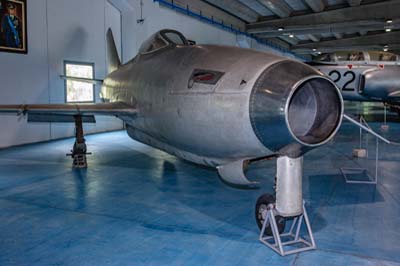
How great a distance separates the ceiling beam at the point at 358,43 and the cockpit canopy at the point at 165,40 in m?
22.4

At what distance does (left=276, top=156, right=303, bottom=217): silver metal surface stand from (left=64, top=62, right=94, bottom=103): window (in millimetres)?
9343

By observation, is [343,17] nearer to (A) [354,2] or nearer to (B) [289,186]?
(A) [354,2]

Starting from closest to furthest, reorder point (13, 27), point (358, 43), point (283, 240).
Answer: point (283, 240), point (13, 27), point (358, 43)

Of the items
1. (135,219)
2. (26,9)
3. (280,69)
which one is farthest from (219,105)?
(26,9)

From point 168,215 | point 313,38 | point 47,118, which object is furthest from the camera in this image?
point 313,38

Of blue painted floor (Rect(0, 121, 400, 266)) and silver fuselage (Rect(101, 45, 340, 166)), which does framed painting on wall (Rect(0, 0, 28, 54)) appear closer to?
blue painted floor (Rect(0, 121, 400, 266))

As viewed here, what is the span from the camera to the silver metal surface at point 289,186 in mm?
3301

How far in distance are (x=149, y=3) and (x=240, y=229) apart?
1121 cm

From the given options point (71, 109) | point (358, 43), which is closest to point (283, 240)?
point (71, 109)

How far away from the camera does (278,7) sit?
16344mm

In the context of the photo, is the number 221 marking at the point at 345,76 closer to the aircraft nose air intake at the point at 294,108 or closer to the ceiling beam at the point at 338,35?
the ceiling beam at the point at 338,35

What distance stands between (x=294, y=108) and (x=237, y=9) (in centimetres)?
1477

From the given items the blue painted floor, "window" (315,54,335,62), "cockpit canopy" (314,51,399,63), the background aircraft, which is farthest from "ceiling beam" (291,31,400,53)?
the blue painted floor

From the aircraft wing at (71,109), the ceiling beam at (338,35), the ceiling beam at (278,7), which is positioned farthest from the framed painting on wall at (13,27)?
the ceiling beam at (338,35)
